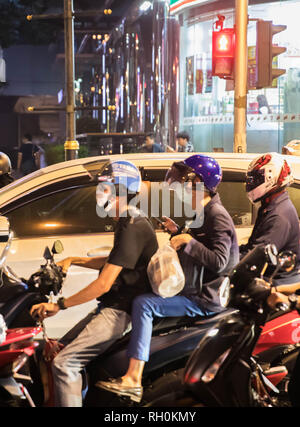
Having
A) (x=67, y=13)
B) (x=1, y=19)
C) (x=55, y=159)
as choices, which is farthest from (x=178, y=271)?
(x=1, y=19)

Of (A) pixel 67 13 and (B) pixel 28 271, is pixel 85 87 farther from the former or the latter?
(B) pixel 28 271

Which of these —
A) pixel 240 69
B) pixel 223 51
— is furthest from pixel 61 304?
pixel 223 51

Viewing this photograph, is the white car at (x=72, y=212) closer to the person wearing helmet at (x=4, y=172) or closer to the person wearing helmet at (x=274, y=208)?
the person wearing helmet at (x=274, y=208)

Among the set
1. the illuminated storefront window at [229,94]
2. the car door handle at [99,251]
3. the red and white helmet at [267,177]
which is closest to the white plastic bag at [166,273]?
the red and white helmet at [267,177]

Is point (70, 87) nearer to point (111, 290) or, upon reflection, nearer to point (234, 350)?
point (111, 290)

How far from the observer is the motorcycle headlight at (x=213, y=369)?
3.41m

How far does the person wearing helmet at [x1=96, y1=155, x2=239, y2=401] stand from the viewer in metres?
3.92

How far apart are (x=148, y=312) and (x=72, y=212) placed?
93.2 inches

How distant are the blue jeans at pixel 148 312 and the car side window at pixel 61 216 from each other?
2.16 meters

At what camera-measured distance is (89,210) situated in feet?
20.4

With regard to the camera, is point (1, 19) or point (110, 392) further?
point (1, 19)

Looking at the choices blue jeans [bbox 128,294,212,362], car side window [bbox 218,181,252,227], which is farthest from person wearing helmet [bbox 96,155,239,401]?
car side window [bbox 218,181,252,227]

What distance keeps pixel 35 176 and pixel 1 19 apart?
3783 centimetres

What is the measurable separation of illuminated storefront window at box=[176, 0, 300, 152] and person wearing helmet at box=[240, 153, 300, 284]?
1327 cm
